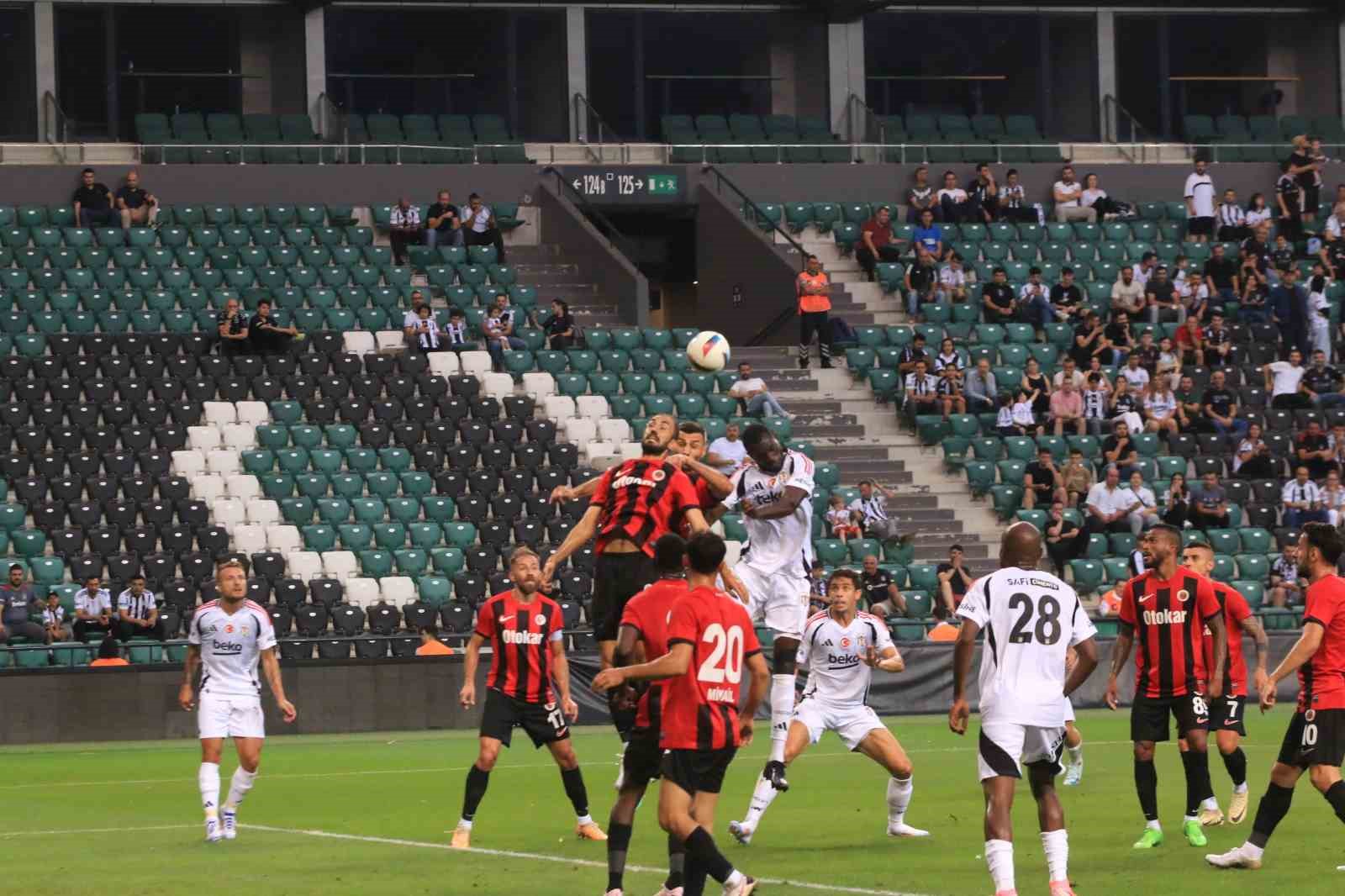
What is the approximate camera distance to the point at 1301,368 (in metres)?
35.6

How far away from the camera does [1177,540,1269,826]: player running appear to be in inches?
562

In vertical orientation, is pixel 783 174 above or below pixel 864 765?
above

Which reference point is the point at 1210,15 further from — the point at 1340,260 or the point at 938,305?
the point at 938,305

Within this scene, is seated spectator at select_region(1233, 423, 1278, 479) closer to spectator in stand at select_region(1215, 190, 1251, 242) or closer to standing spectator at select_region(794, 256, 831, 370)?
standing spectator at select_region(794, 256, 831, 370)

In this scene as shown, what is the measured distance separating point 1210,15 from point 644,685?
40237 millimetres

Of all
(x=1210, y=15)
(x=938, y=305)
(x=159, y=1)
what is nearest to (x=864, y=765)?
(x=938, y=305)

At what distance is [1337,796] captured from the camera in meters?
12.0

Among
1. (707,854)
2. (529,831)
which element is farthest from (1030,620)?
(529,831)

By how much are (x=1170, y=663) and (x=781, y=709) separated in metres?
2.77

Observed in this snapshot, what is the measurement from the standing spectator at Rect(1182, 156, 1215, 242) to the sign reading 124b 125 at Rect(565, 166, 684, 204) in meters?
9.95

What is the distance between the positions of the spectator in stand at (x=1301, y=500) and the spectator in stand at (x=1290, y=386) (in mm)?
2973

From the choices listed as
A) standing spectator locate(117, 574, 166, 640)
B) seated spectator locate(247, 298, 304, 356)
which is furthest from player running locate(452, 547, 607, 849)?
seated spectator locate(247, 298, 304, 356)

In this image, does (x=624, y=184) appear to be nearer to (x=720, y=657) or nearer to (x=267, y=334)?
(x=267, y=334)

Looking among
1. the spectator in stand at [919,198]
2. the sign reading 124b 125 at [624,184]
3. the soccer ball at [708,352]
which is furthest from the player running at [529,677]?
the sign reading 124b 125 at [624,184]
